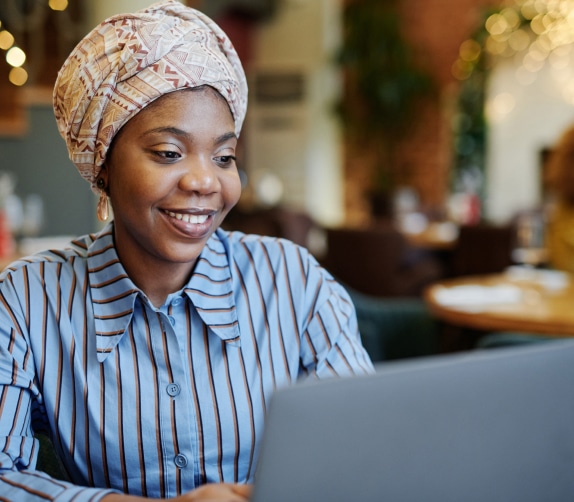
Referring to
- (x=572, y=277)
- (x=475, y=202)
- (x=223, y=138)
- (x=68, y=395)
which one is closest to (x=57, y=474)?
(x=68, y=395)

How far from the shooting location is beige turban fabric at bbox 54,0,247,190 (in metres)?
1.11

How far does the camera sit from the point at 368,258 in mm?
4586

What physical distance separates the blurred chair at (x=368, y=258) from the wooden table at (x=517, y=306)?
1.26 meters

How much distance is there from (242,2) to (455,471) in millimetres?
8426

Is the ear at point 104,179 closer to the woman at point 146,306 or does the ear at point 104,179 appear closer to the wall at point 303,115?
the woman at point 146,306

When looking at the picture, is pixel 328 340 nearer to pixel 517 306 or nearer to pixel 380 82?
pixel 517 306

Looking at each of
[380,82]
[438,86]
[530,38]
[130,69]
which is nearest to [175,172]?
[130,69]

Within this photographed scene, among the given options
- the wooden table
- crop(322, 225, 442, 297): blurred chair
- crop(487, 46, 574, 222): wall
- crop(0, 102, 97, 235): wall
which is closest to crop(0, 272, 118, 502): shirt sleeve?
the wooden table

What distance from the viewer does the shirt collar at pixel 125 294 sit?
118 cm

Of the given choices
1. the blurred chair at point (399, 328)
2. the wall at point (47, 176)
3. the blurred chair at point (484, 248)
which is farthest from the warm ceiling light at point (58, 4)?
the blurred chair at point (399, 328)

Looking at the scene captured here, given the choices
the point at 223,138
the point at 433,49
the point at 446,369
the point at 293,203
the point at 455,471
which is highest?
the point at 433,49

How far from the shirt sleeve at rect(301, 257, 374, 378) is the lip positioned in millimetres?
236

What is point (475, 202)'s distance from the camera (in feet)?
21.1

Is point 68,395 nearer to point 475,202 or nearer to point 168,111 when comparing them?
point 168,111
